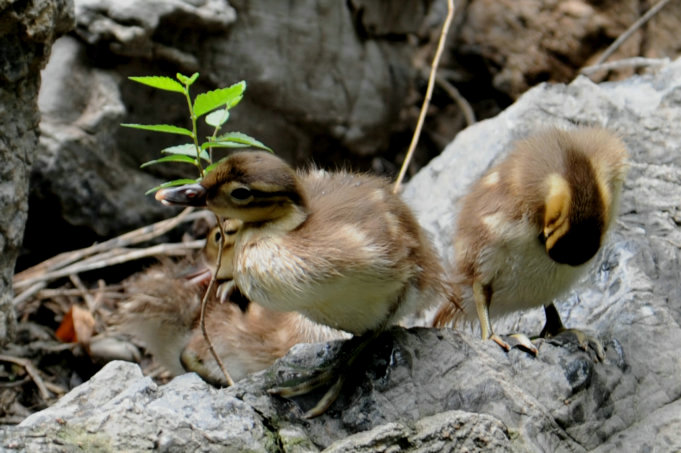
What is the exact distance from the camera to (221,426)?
2076mm

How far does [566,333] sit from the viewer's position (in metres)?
2.76

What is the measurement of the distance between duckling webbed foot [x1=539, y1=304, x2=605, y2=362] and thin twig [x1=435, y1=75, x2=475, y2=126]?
274 cm

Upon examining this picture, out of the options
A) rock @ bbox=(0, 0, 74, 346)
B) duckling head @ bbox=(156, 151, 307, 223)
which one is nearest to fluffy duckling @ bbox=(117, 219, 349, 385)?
rock @ bbox=(0, 0, 74, 346)

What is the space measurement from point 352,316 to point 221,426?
471mm

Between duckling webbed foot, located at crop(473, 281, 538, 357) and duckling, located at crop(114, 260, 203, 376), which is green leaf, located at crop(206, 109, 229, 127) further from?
duckling, located at crop(114, 260, 203, 376)

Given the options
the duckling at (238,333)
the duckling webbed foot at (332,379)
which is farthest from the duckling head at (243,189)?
the duckling at (238,333)

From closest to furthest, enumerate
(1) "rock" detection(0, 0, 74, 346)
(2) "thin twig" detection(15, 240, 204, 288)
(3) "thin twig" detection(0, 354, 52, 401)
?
(1) "rock" detection(0, 0, 74, 346) → (3) "thin twig" detection(0, 354, 52, 401) → (2) "thin twig" detection(15, 240, 204, 288)

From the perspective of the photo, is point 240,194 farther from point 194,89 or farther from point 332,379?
point 194,89

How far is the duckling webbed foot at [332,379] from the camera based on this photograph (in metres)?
2.29

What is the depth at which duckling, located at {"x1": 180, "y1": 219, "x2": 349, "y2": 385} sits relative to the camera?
11.0 feet

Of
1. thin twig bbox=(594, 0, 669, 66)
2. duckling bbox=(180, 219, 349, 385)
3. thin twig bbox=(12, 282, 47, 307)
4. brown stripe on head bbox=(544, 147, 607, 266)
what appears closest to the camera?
brown stripe on head bbox=(544, 147, 607, 266)

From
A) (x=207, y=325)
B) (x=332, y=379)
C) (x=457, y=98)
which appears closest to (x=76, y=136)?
(x=207, y=325)

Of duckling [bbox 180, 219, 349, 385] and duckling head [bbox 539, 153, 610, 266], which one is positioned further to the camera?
duckling [bbox 180, 219, 349, 385]

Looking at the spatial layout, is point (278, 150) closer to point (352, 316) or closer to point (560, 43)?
point (560, 43)
